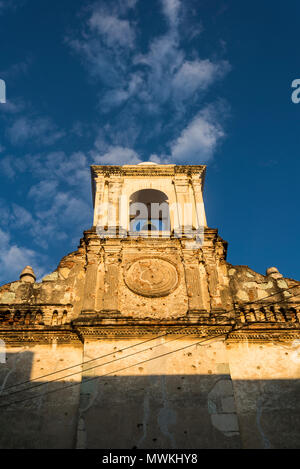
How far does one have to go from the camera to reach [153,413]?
8516mm

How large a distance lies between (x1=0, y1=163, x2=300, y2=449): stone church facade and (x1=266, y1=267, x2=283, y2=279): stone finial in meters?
0.03

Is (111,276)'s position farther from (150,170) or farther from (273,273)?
(150,170)

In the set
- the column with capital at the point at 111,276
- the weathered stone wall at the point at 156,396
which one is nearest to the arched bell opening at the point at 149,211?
the column with capital at the point at 111,276

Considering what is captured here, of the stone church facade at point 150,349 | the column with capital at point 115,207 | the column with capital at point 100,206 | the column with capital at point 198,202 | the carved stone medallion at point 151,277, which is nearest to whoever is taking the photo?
the stone church facade at point 150,349

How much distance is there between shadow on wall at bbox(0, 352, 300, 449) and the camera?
8.21 m

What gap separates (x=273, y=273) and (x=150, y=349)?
4535mm

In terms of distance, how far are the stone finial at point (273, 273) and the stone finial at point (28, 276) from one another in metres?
6.77

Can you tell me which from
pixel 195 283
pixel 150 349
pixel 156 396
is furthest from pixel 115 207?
pixel 156 396

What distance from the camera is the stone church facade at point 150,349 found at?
8.48 metres
